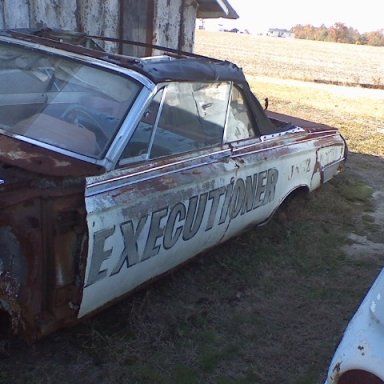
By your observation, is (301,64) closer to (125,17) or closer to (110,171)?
(125,17)

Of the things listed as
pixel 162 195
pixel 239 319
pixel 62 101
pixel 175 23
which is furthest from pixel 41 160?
pixel 175 23

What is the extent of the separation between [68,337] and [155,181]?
1071 millimetres

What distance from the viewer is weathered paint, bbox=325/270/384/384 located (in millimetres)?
1690

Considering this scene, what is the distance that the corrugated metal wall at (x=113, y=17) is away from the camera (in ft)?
18.4

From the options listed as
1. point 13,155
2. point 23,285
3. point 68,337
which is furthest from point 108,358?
point 13,155

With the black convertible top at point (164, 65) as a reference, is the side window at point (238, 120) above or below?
below

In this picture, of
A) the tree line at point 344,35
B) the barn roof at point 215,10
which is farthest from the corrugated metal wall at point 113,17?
the tree line at point 344,35

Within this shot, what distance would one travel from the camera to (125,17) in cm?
676

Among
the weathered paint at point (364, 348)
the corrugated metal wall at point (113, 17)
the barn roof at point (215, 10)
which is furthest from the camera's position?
the barn roof at point (215, 10)

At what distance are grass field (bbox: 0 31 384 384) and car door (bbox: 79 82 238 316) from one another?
14.3 inches

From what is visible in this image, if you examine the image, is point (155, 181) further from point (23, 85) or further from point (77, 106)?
point (23, 85)

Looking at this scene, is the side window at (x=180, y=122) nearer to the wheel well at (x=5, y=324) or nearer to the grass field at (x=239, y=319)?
the grass field at (x=239, y=319)

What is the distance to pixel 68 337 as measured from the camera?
10.9 ft

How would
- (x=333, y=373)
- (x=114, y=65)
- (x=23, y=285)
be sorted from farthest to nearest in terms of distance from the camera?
(x=114, y=65), (x=23, y=285), (x=333, y=373)
